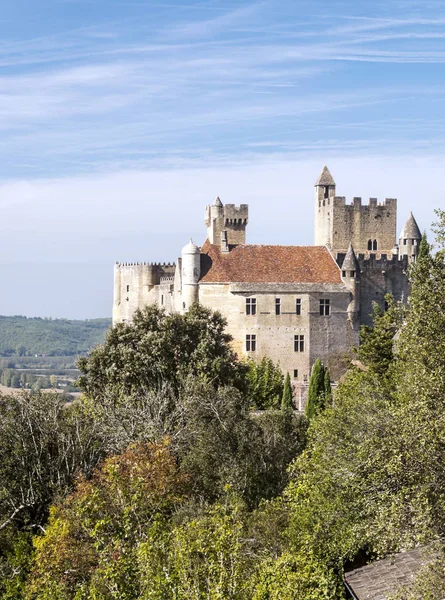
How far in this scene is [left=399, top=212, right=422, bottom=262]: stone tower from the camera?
86.2 meters

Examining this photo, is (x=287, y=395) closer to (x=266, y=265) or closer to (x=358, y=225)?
(x=266, y=265)

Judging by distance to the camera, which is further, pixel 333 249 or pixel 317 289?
pixel 333 249

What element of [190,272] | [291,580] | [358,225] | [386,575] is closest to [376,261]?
[358,225]

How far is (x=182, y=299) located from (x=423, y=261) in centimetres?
5401

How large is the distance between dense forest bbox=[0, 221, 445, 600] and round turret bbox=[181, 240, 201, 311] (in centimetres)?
2256

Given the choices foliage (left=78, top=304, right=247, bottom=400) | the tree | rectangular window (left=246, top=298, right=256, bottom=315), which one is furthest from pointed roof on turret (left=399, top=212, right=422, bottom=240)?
foliage (left=78, top=304, right=247, bottom=400)

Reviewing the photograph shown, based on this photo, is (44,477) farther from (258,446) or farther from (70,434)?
(258,446)

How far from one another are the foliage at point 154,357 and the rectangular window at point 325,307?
22.0 m

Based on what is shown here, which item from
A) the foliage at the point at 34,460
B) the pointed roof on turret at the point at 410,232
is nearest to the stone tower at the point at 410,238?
the pointed roof on turret at the point at 410,232

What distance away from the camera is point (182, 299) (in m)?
77.5

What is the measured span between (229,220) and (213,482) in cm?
5754

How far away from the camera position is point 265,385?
67875 millimetres

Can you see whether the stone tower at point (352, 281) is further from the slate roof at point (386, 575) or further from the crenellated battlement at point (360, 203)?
the slate roof at point (386, 575)

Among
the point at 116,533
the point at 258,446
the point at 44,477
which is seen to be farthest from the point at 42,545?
the point at 258,446
